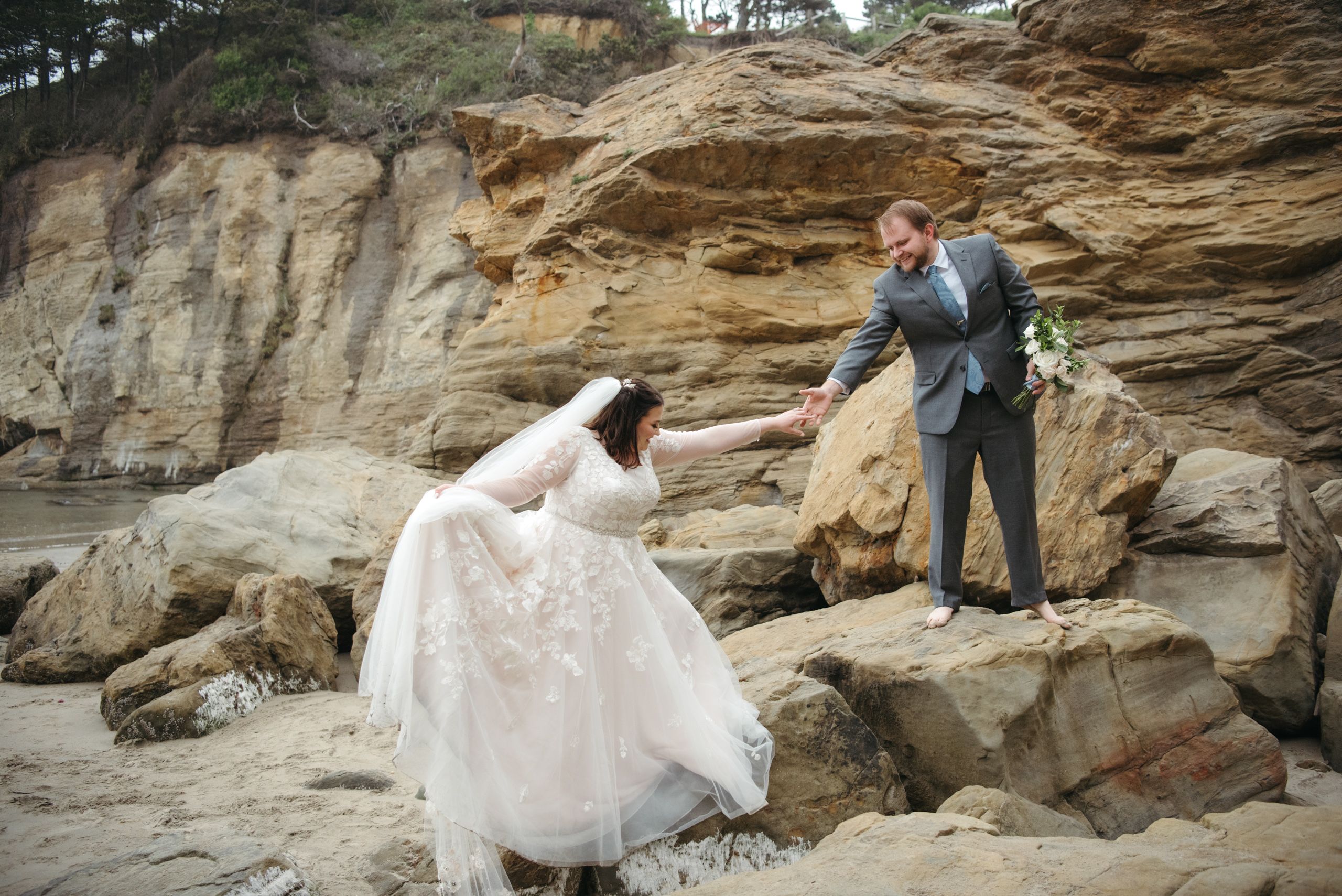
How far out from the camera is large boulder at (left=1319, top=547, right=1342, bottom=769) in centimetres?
442

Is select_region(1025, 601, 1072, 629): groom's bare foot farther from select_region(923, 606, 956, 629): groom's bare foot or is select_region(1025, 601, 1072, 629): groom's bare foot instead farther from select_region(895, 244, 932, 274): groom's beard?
select_region(895, 244, 932, 274): groom's beard

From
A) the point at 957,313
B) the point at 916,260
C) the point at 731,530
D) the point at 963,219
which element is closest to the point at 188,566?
the point at 731,530

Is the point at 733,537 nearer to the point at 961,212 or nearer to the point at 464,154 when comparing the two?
the point at 961,212

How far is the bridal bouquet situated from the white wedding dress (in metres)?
1.88

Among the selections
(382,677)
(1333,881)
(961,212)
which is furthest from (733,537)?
(961,212)

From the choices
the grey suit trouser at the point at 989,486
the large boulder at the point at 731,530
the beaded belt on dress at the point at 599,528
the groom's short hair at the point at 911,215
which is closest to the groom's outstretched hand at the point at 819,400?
the grey suit trouser at the point at 989,486

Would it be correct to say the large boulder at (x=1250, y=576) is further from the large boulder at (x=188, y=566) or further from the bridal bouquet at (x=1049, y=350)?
the large boulder at (x=188, y=566)

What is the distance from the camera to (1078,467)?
5043mm

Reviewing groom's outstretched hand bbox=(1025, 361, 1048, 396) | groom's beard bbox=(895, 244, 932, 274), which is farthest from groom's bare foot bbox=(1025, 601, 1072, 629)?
groom's beard bbox=(895, 244, 932, 274)

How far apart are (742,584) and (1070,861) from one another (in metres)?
3.63

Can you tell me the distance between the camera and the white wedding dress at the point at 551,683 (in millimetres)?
3098

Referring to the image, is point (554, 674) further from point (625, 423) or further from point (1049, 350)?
point (1049, 350)

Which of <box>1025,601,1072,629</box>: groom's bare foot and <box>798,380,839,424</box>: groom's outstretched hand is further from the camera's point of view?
<box>798,380,839,424</box>: groom's outstretched hand

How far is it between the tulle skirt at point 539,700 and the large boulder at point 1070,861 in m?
0.54
